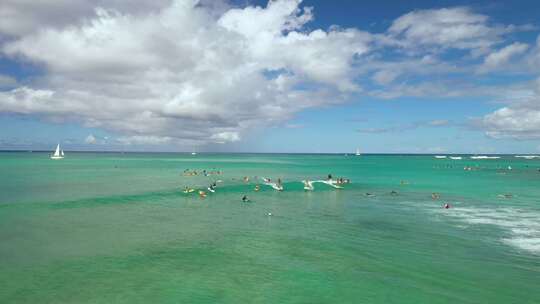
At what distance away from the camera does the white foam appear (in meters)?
30.4

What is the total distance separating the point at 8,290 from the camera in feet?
66.1

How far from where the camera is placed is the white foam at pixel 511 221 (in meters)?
30.4

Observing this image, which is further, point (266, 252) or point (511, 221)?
point (511, 221)

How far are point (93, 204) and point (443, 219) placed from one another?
1701 inches

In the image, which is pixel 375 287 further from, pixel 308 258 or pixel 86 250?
pixel 86 250

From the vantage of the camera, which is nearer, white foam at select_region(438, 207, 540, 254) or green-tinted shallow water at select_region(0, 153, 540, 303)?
green-tinted shallow water at select_region(0, 153, 540, 303)

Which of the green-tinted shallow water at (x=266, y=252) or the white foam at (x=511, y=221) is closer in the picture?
the green-tinted shallow water at (x=266, y=252)

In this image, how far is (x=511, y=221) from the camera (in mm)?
39281

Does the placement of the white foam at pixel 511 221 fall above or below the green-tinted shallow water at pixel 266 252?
above

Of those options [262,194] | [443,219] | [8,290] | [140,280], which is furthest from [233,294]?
[262,194]

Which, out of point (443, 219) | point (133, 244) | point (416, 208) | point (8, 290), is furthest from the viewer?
point (416, 208)

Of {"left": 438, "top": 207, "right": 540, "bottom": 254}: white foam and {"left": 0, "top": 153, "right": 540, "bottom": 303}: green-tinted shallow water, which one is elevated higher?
{"left": 438, "top": 207, "right": 540, "bottom": 254}: white foam

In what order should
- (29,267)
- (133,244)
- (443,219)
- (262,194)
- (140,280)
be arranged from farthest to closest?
(262,194), (443,219), (133,244), (29,267), (140,280)

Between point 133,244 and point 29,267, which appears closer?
point 29,267
